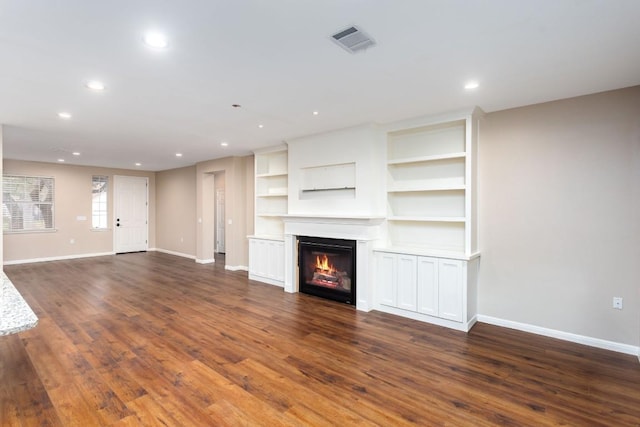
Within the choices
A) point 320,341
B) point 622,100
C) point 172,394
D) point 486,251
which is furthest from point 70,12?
point 622,100

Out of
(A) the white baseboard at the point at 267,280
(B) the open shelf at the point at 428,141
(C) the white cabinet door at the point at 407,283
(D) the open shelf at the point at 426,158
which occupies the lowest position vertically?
(A) the white baseboard at the point at 267,280

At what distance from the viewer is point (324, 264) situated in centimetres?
512

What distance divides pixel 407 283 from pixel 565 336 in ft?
5.75

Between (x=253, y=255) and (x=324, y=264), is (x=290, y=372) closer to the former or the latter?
(x=324, y=264)

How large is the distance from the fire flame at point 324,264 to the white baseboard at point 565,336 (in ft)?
7.08

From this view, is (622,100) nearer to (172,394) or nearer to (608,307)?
(608,307)

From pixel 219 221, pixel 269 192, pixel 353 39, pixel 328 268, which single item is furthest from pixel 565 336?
pixel 219 221

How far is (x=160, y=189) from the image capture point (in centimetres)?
1009

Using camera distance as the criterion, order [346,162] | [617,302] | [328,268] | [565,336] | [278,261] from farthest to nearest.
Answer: [278,261]
[328,268]
[346,162]
[565,336]
[617,302]

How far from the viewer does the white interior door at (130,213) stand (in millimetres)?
9516

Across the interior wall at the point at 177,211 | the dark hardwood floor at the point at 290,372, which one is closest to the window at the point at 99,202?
the interior wall at the point at 177,211

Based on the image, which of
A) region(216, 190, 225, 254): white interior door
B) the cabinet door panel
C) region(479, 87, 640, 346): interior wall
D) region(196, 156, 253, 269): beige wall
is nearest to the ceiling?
region(479, 87, 640, 346): interior wall

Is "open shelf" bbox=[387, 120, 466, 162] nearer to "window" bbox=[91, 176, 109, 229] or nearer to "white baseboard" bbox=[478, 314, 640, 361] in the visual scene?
"white baseboard" bbox=[478, 314, 640, 361]

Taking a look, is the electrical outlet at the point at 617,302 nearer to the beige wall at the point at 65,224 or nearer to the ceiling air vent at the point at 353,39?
the ceiling air vent at the point at 353,39
